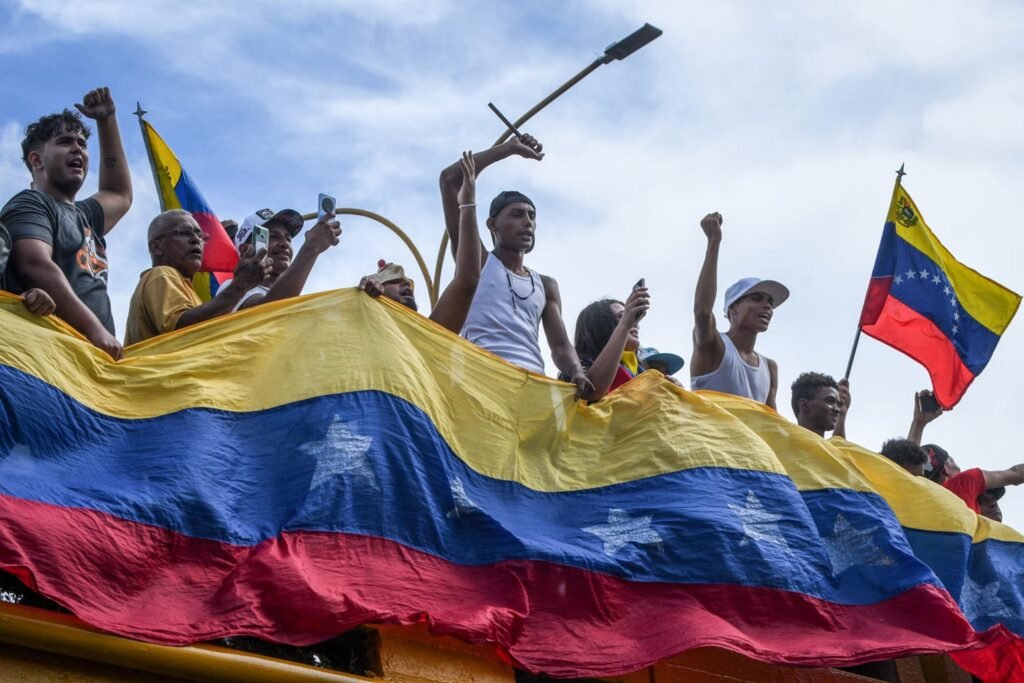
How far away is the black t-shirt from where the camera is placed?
5.73m

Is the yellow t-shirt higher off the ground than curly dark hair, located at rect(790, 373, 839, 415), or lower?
higher

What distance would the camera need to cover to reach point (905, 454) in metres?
8.98

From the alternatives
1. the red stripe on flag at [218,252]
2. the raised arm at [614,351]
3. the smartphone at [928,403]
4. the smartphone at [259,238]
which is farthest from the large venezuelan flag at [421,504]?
the smartphone at [928,403]

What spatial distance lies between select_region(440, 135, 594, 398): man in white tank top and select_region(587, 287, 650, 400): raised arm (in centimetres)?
8

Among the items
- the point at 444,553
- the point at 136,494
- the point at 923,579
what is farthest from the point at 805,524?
the point at 136,494

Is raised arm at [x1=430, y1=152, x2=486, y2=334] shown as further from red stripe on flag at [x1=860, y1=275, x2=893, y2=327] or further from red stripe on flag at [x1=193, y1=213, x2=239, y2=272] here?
red stripe on flag at [x1=860, y1=275, x2=893, y2=327]

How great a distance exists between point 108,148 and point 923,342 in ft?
21.5

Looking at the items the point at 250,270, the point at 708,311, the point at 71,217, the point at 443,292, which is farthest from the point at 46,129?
the point at 708,311

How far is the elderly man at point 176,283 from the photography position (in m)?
6.18

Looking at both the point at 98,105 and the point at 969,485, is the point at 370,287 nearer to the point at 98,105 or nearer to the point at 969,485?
the point at 98,105

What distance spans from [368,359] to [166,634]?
5.56 ft

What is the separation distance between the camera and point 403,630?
5613 millimetres

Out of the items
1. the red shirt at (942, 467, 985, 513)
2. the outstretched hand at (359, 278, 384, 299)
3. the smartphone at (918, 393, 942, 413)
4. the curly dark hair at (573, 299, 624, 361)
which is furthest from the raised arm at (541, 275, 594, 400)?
the smartphone at (918, 393, 942, 413)

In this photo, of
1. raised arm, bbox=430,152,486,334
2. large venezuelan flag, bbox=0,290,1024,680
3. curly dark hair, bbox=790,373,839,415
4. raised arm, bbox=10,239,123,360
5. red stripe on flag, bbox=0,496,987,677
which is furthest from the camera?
curly dark hair, bbox=790,373,839,415
